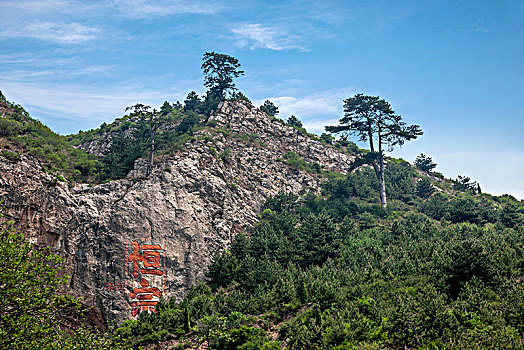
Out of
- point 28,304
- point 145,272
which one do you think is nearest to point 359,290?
point 28,304

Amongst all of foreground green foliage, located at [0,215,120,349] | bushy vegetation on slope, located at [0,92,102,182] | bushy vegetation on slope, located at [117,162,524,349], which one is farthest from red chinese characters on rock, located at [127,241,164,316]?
foreground green foliage, located at [0,215,120,349]

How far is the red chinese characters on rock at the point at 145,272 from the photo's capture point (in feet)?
98.5

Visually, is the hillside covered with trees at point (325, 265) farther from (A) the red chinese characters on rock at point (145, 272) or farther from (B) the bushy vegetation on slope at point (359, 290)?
(A) the red chinese characters on rock at point (145, 272)

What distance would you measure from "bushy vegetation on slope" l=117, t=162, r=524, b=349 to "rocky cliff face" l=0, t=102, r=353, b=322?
3.19 m

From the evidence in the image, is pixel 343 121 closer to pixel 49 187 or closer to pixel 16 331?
pixel 49 187

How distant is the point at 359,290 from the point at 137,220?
20204 millimetres

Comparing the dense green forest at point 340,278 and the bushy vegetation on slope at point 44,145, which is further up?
the bushy vegetation on slope at point 44,145

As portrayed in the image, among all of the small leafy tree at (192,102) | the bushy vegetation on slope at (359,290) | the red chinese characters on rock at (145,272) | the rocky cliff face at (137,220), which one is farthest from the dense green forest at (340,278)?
the small leafy tree at (192,102)

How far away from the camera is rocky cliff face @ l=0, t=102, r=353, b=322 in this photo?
29844 mm

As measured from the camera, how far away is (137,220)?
108ft

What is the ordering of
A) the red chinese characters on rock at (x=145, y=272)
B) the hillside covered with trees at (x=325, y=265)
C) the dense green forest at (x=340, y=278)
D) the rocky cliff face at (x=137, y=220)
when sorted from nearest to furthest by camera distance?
1. the hillside covered with trees at (x=325, y=265)
2. the dense green forest at (x=340, y=278)
3. the rocky cliff face at (x=137, y=220)
4. the red chinese characters on rock at (x=145, y=272)

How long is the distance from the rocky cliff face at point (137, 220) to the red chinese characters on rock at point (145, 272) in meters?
0.08

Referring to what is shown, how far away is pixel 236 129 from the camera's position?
51062 millimetres

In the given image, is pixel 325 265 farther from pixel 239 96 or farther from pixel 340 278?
pixel 239 96
